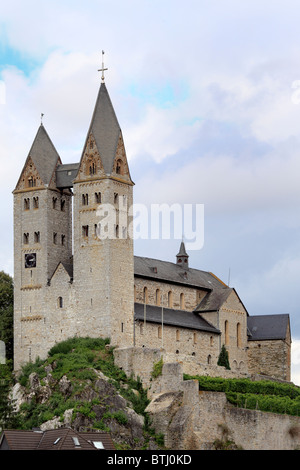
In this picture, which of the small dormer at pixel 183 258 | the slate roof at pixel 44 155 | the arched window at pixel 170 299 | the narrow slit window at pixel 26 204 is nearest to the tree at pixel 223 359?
the arched window at pixel 170 299

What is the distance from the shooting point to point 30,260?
107 m

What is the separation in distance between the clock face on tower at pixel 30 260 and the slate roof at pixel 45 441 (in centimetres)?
3242

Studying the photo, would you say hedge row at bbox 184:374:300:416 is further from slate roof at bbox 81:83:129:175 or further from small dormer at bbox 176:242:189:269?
small dormer at bbox 176:242:189:269

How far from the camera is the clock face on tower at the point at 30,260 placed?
10719 cm

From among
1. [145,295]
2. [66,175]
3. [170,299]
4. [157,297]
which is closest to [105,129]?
[66,175]

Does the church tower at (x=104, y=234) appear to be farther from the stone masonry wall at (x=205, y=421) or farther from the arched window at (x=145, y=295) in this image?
the stone masonry wall at (x=205, y=421)

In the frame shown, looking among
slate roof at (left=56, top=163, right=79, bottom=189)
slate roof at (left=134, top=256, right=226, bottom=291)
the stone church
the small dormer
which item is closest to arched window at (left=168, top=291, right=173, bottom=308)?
the stone church

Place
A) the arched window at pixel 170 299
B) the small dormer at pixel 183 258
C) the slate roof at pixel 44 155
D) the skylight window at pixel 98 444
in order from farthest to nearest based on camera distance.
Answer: the small dormer at pixel 183 258 < the arched window at pixel 170 299 < the slate roof at pixel 44 155 < the skylight window at pixel 98 444

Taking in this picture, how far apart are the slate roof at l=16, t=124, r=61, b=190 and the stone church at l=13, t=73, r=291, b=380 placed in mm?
80

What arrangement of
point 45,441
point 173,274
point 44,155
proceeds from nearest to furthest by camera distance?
point 45,441, point 44,155, point 173,274

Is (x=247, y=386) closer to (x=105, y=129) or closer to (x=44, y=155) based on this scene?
(x=105, y=129)

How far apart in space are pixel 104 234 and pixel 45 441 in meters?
31.5

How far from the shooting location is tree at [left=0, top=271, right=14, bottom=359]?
110 meters

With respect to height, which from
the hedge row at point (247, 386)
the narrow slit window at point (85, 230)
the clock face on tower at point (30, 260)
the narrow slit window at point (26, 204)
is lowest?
the hedge row at point (247, 386)
